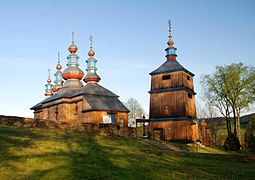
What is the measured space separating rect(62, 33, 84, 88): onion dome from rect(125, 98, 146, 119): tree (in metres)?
34.6

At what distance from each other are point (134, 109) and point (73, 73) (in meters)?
37.8

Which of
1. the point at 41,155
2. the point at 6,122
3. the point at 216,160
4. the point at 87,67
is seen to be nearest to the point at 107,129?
the point at 6,122

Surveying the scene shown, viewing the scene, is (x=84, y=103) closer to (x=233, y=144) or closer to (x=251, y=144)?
(x=233, y=144)

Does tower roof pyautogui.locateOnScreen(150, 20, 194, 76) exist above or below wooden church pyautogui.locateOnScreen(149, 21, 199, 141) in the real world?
above

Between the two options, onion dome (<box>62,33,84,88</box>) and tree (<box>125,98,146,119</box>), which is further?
tree (<box>125,98,146,119</box>)

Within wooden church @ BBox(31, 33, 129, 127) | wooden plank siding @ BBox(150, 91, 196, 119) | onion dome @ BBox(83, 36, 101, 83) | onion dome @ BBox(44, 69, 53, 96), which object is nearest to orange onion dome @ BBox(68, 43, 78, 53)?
wooden church @ BBox(31, 33, 129, 127)

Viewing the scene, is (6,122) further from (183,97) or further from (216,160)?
(183,97)

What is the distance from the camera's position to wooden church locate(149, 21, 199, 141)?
34875 millimetres

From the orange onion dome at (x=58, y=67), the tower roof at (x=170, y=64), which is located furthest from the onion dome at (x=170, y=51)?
the orange onion dome at (x=58, y=67)

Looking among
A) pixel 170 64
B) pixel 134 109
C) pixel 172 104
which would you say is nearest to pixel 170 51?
pixel 170 64

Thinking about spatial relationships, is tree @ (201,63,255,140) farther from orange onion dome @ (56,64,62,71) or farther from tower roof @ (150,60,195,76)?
orange onion dome @ (56,64,62,71)

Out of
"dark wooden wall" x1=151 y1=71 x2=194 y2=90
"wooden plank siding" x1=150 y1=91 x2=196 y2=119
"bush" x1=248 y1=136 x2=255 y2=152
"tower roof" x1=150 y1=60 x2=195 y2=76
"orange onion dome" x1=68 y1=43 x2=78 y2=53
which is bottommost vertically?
"bush" x1=248 y1=136 x2=255 y2=152

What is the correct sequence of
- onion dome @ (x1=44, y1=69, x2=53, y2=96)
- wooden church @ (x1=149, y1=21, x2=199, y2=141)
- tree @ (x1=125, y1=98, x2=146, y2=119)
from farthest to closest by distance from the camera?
1. tree @ (x1=125, y1=98, x2=146, y2=119)
2. onion dome @ (x1=44, y1=69, x2=53, y2=96)
3. wooden church @ (x1=149, y1=21, x2=199, y2=141)

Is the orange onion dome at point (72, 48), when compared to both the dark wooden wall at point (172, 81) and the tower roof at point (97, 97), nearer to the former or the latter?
the tower roof at point (97, 97)
